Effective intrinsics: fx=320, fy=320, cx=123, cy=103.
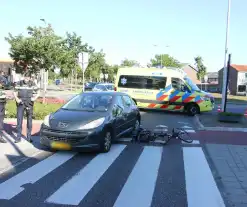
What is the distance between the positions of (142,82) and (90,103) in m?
10.3

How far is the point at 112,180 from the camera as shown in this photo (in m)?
5.57

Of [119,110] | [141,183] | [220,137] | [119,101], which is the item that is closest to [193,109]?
[220,137]

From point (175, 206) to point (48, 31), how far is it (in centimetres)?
1732

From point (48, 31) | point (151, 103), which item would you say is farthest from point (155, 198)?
point (48, 31)

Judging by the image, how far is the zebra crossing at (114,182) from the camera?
462 centimetres

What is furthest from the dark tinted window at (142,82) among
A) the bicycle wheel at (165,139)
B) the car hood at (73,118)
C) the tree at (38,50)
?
the car hood at (73,118)

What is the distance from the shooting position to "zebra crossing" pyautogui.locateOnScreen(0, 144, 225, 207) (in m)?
4.62

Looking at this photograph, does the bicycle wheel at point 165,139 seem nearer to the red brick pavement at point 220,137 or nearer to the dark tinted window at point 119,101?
the red brick pavement at point 220,137

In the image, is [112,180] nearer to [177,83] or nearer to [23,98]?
[23,98]

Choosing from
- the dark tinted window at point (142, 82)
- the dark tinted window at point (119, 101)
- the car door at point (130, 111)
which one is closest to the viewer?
the dark tinted window at point (119, 101)

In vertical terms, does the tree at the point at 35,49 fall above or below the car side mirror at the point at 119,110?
above

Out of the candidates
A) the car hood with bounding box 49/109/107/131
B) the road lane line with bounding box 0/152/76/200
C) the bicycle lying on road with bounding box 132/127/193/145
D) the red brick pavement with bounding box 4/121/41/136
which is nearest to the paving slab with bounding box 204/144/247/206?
the bicycle lying on road with bounding box 132/127/193/145

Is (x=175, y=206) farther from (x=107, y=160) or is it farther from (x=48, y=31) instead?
(x=48, y=31)

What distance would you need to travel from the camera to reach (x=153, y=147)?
8.45 metres
